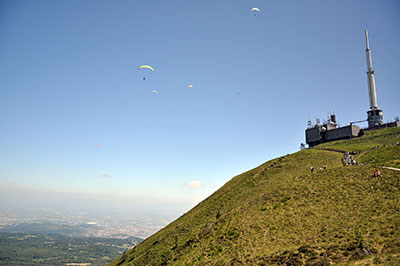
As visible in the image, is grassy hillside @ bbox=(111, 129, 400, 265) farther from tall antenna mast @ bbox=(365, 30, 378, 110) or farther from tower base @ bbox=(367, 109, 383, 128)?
tall antenna mast @ bbox=(365, 30, 378, 110)

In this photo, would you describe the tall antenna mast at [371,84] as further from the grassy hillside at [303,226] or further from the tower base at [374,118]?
the grassy hillside at [303,226]

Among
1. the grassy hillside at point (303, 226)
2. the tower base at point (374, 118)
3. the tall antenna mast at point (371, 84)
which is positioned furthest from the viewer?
the tall antenna mast at point (371, 84)

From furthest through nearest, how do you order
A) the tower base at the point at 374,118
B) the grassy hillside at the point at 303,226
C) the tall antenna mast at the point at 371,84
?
the tall antenna mast at the point at 371,84 → the tower base at the point at 374,118 → the grassy hillside at the point at 303,226

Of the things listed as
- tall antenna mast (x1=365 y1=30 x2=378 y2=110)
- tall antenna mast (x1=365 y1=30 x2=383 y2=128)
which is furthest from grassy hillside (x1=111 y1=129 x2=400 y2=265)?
tall antenna mast (x1=365 y1=30 x2=378 y2=110)

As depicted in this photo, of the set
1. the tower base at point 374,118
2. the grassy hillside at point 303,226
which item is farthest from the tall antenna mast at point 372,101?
the grassy hillside at point 303,226

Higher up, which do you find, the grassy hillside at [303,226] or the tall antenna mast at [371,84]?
the tall antenna mast at [371,84]

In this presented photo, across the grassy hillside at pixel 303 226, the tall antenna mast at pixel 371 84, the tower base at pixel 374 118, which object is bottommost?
the grassy hillside at pixel 303 226

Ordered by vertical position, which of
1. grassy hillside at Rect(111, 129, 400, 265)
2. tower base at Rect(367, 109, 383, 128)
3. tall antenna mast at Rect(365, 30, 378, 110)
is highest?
tall antenna mast at Rect(365, 30, 378, 110)

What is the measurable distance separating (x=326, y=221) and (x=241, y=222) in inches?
458

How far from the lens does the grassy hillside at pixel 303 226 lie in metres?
23.1

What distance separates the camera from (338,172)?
150 ft

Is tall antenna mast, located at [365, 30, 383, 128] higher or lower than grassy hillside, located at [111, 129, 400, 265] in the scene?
higher

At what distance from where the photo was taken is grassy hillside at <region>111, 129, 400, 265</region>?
23078mm

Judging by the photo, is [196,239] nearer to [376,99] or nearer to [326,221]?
[326,221]
